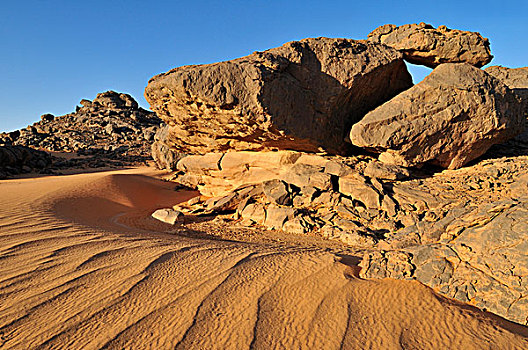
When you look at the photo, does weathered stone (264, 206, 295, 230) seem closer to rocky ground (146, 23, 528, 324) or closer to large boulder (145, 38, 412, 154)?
rocky ground (146, 23, 528, 324)

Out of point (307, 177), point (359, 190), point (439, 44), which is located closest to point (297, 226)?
point (307, 177)

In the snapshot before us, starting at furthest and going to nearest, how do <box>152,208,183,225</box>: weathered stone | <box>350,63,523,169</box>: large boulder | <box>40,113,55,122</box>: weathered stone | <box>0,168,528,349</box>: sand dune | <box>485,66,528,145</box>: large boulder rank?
<box>40,113,55,122</box>: weathered stone, <box>485,66,528,145</box>: large boulder, <box>350,63,523,169</box>: large boulder, <box>152,208,183,225</box>: weathered stone, <box>0,168,528,349</box>: sand dune

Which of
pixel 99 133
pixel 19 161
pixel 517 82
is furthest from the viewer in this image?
pixel 99 133

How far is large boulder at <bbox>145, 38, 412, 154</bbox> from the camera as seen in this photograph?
7.86 metres

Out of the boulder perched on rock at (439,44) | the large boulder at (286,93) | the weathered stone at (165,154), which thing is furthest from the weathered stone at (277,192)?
the weathered stone at (165,154)

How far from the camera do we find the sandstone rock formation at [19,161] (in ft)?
63.5

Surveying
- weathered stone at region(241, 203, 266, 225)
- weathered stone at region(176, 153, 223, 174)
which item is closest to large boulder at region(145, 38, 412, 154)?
weathered stone at region(176, 153, 223, 174)

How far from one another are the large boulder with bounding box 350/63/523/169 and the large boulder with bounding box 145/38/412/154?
121 cm

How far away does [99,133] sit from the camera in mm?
42875

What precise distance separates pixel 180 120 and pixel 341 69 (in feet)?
19.7

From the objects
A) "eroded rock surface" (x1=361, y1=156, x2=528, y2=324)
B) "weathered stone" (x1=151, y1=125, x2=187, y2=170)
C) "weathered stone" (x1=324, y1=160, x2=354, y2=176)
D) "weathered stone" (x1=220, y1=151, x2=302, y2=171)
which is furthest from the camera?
"weathered stone" (x1=151, y1=125, x2=187, y2=170)

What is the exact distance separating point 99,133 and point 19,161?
23892 millimetres

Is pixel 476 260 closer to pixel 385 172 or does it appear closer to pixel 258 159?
pixel 385 172

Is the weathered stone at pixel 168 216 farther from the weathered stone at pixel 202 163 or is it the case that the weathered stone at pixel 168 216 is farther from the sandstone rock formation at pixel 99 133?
the sandstone rock formation at pixel 99 133
